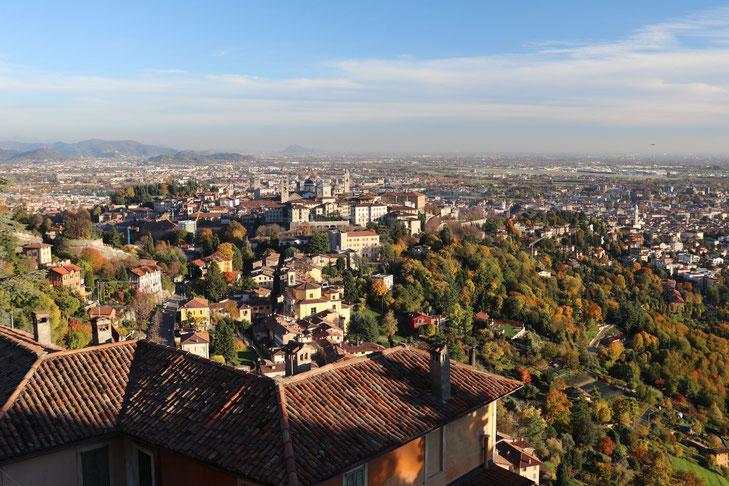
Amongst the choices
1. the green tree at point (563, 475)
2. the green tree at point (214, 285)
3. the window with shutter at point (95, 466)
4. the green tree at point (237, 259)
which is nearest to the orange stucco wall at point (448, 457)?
the window with shutter at point (95, 466)

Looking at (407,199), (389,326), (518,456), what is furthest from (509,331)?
(407,199)

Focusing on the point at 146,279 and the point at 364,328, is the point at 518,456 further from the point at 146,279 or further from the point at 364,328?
the point at 146,279

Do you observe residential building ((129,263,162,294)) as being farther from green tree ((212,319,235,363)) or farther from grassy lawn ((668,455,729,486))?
grassy lawn ((668,455,729,486))

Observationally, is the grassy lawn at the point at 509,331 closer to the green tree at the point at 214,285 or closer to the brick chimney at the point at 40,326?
the green tree at the point at 214,285

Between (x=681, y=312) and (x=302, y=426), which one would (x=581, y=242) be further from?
(x=302, y=426)

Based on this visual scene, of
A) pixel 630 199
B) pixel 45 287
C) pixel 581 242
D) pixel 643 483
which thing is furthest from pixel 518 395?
pixel 630 199

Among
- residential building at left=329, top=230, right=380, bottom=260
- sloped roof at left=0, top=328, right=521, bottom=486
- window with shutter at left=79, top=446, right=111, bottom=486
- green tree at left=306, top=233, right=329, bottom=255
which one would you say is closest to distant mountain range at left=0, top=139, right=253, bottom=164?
residential building at left=329, top=230, right=380, bottom=260
